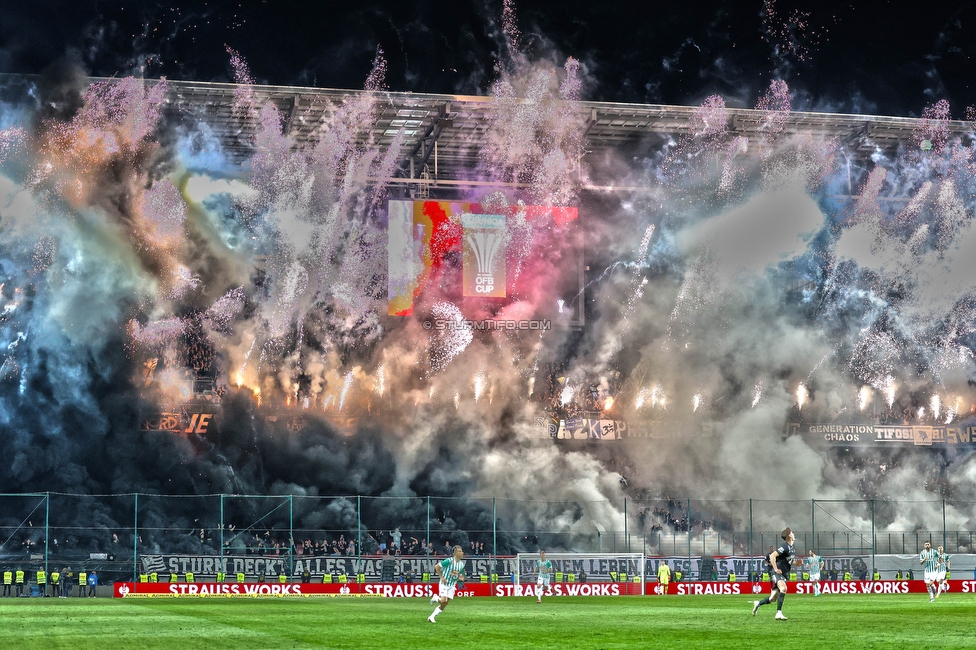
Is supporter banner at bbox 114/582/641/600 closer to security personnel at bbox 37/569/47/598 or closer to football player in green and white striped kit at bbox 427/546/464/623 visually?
security personnel at bbox 37/569/47/598

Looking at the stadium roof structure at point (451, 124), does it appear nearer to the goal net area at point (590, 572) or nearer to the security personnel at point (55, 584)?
the goal net area at point (590, 572)

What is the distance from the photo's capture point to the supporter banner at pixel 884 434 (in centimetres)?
7306

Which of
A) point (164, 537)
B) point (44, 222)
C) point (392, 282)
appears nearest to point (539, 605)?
point (164, 537)

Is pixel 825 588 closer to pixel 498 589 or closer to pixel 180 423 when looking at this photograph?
pixel 498 589

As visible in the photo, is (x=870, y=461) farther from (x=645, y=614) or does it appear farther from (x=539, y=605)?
(x=645, y=614)

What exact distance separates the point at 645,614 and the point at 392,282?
4208cm

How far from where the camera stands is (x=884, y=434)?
240 feet

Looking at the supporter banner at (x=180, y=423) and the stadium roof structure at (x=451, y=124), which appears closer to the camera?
the stadium roof structure at (x=451, y=124)

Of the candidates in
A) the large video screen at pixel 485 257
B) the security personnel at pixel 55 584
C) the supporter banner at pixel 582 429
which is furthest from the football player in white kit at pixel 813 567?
the security personnel at pixel 55 584

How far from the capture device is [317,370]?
73188mm

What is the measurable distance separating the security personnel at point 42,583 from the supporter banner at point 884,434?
1882 inches

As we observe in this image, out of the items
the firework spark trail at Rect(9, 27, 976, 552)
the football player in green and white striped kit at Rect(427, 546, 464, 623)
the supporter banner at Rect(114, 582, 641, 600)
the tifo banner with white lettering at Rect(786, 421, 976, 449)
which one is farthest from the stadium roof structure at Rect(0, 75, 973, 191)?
the football player in green and white striped kit at Rect(427, 546, 464, 623)

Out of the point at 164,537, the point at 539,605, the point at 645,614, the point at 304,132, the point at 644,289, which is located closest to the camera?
the point at 645,614

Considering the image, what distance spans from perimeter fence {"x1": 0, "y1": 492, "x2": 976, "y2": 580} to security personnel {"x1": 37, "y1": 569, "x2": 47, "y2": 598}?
37 centimetres
